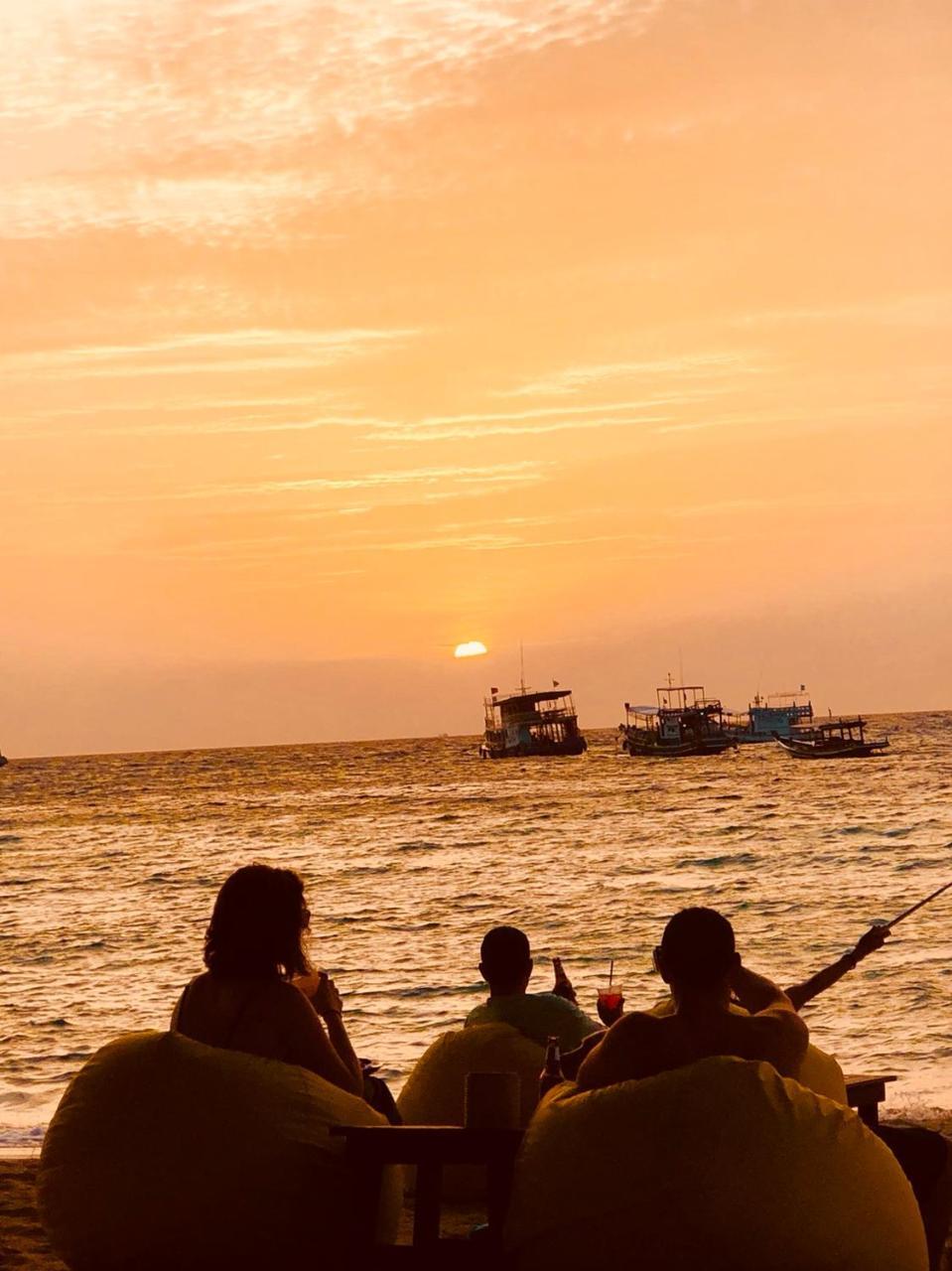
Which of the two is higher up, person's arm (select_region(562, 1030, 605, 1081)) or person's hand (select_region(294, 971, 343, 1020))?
person's hand (select_region(294, 971, 343, 1020))

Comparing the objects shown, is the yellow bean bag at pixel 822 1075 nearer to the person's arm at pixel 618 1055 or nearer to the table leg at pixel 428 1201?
the person's arm at pixel 618 1055

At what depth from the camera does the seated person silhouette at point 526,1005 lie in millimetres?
6457

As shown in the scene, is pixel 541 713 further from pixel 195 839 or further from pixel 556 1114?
pixel 556 1114

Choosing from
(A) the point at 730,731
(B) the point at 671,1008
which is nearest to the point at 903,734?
(A) the point at 730,731

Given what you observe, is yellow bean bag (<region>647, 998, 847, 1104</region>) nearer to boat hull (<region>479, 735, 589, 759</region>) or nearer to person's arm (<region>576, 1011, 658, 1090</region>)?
person's arm (<region>576, 1011, 658, 1090</region>)

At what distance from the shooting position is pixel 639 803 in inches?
2381

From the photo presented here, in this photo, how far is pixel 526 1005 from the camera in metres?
6.70

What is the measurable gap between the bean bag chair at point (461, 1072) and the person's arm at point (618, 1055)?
2026 millimetres

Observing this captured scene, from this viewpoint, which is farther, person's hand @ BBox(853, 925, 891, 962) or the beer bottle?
person's hand @ BBox(853, 925, 891, 962)

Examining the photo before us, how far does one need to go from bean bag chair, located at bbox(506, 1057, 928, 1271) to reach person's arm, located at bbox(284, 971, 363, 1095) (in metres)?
0.72

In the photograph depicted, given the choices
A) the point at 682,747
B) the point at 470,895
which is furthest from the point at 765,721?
the point at 470,895

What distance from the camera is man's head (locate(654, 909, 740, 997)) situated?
14.1ft

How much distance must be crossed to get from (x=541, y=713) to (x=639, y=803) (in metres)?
49.9

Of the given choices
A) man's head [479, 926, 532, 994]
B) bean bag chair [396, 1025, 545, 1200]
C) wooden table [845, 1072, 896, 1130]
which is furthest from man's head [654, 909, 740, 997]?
bean bag chair [396, 1025, 545, 1200]
